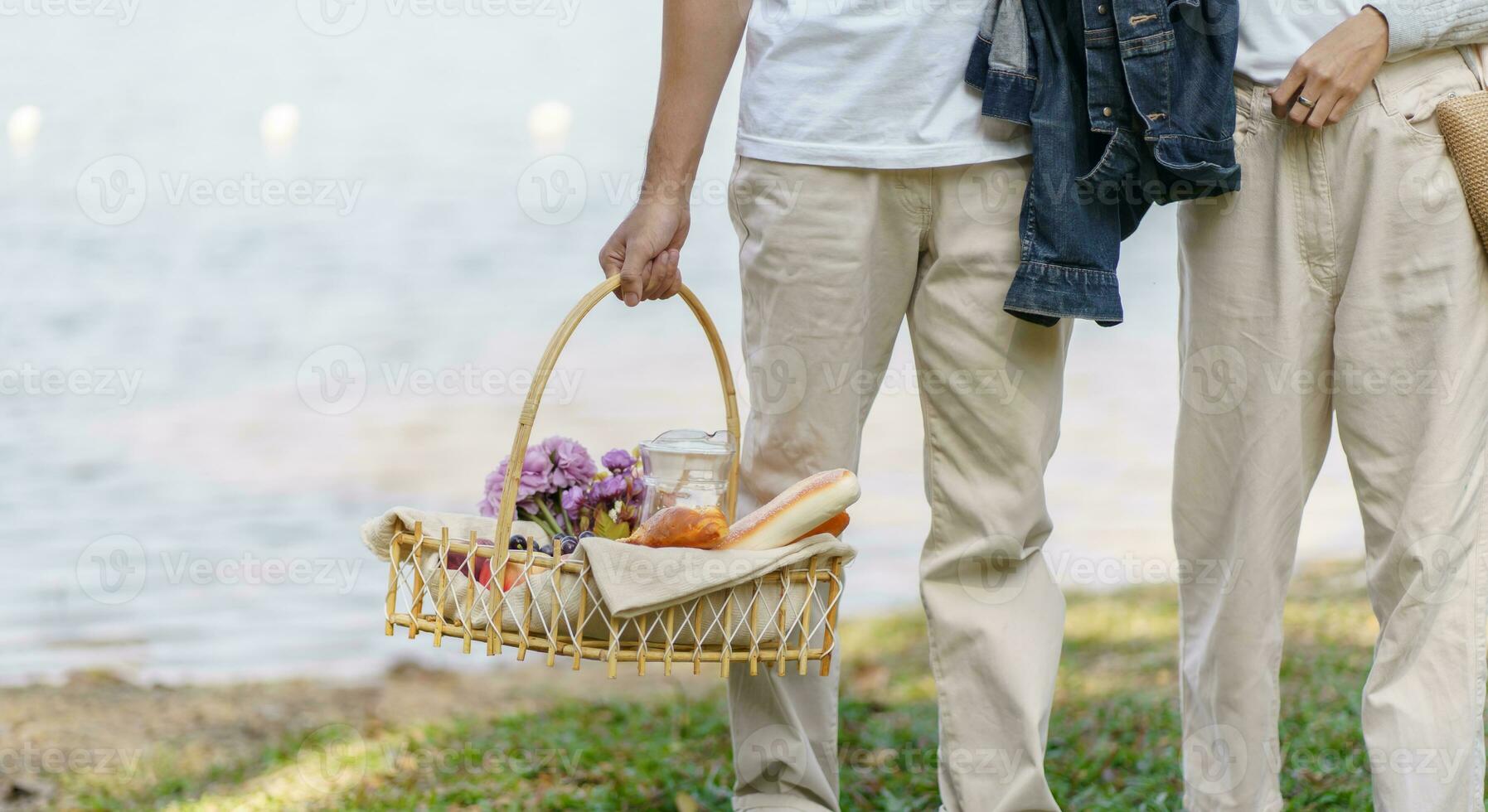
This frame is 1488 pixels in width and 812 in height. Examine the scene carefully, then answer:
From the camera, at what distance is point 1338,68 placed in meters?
1.55

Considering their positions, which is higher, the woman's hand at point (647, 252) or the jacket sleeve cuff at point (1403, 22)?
the jacket sleeve cuff at point (1403, 22)

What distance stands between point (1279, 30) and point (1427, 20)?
16 centimetres

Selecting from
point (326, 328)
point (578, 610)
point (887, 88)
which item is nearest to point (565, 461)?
point (578, 610)

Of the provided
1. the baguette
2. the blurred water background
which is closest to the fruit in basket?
the baguette

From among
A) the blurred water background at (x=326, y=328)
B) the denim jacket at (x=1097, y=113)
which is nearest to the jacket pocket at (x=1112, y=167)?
the denim jacket at (x=1097, y=113)

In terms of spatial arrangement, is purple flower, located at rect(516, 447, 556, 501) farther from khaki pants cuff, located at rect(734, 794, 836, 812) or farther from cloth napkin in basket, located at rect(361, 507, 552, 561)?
khaki pants cuff, located at rect(734, 794, 836, 812)

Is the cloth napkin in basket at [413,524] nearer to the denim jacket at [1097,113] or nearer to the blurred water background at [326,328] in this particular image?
the denim jacket at [1097,113]

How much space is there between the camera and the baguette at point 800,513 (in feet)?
4.92

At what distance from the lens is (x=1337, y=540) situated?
501 centimetres

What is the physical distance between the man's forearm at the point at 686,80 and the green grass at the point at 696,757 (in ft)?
3.50

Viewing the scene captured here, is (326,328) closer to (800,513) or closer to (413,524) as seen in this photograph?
(413,524)

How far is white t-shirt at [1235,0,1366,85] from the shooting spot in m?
1.62

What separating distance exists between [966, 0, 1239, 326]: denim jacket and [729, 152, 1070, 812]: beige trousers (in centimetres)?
8

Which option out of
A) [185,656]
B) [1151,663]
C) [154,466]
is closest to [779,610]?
[1151,663]
